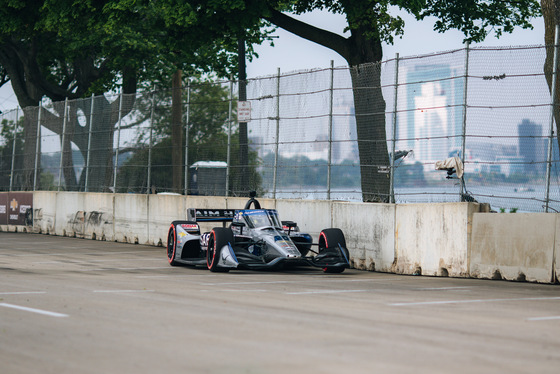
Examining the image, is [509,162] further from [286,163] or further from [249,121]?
[249,121]

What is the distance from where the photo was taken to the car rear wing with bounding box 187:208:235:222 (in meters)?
17.0

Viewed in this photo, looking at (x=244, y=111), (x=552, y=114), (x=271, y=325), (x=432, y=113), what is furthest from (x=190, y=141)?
(x=271, y=325)

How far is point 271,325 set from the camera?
7.83m

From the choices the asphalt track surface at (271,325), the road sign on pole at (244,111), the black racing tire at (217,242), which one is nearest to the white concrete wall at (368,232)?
the asphalt track surface at (271,325)

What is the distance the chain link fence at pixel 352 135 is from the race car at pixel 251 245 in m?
1.53

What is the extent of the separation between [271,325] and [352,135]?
30.9 ft

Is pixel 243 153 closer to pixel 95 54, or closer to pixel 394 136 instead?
pixel 394 136

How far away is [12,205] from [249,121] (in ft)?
44.9

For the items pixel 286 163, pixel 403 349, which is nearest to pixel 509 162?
pixel 286 163

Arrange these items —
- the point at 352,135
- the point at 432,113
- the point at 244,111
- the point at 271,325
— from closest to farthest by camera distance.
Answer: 1. the point at 271,325
2. the point at 432,113
3. the point at 352,135
4. the point at 244,111

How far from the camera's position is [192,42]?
898 inches

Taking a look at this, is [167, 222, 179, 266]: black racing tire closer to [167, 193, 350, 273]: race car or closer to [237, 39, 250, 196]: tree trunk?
[167, 193, 350, 273]: race car

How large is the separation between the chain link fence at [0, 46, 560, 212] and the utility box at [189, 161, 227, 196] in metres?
0.03

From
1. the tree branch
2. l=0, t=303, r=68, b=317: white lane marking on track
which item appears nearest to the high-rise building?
the tree branch
